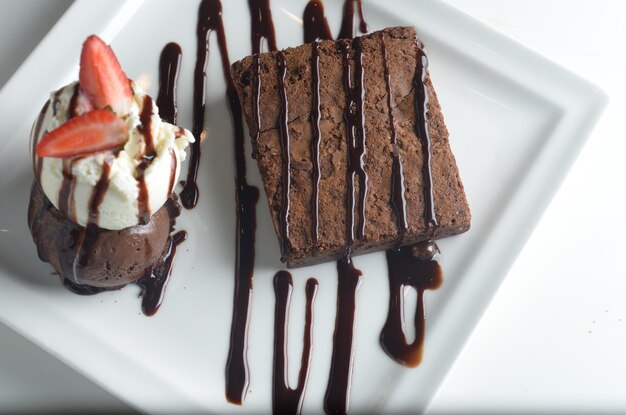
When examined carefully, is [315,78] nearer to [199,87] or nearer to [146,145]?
[199,87]

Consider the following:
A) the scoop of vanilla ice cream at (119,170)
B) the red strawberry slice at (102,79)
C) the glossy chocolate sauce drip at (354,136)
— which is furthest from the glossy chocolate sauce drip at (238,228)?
the red strawberry slice at (102,79)

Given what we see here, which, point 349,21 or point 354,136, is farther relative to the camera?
point 349,21

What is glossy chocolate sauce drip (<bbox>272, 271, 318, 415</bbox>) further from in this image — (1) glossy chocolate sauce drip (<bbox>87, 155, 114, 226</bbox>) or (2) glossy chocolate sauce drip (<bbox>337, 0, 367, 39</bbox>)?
(2) glossy chocolate sauce drip (<bbox>337, 0, 367, 39</bbox>)

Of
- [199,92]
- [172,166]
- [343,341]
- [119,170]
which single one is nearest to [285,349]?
[343,341]

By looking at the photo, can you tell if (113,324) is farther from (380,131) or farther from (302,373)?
(380,131)

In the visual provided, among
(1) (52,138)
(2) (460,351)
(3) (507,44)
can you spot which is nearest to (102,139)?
(1) (52,138)

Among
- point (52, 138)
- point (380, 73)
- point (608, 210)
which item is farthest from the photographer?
point (608, 210)

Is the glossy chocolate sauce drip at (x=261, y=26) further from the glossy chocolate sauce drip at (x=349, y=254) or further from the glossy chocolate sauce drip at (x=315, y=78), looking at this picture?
the glossy chocolate sauce drip at (x=349, y=254)
